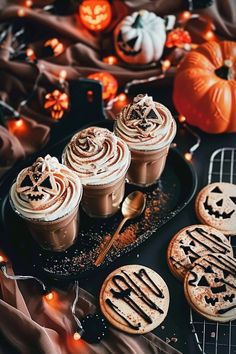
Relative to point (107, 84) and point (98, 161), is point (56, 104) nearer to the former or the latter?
point (107, 84)

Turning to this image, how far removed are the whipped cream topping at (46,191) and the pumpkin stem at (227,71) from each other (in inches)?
39.8

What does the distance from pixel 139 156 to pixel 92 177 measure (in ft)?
0.84

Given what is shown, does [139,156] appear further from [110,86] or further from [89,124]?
[110,86]

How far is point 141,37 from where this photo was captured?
3.05 m

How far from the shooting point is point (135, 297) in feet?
7.58

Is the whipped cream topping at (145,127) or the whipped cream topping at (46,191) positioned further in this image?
the whipped cream topping at (145,127)

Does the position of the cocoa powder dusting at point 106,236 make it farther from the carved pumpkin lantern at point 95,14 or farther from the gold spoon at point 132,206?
the carved pumpkin lantern at point 95,14

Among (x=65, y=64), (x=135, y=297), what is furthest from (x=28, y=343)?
(x=65, y=64)

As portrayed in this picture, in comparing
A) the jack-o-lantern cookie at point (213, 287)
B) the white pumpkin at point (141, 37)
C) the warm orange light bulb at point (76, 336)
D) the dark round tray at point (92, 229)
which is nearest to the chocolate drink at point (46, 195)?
the dark round tray at point (92, 229)

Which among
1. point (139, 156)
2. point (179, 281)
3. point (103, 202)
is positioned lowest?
point (179, 281)

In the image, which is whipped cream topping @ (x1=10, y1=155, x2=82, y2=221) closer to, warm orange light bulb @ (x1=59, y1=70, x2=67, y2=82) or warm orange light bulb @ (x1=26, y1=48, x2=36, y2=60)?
warm orange light bulb @ (x1=59, y1=70, x2=67, y2=82)

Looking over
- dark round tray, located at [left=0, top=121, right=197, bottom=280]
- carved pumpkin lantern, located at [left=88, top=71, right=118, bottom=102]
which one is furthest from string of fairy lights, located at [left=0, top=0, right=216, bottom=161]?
dark round tray, located at [left=0, top=121, right=197, bottom=280]

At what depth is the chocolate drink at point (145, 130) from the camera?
2.34 metres

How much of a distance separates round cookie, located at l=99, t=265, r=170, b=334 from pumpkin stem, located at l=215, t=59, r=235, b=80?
1041 millimetres
